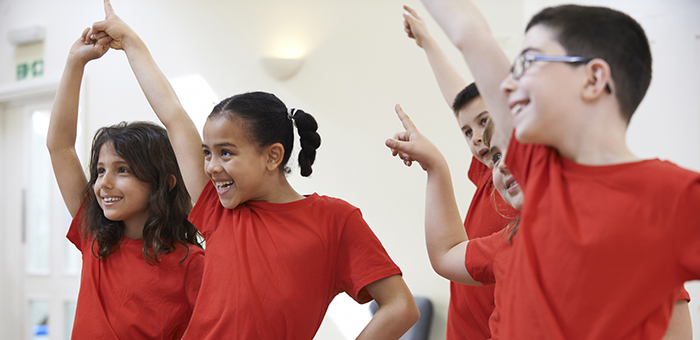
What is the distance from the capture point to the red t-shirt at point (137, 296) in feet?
5.13

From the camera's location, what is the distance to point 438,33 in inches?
134

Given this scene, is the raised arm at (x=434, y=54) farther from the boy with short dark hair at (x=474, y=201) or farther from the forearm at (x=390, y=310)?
the forearm at (x=390, y=310)

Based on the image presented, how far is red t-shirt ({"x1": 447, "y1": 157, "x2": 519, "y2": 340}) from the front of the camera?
1448mm

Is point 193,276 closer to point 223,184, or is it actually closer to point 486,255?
point 223,184

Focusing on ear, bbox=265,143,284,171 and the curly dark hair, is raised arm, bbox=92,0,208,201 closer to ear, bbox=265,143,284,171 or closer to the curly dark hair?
ear, bbox=265,143,284,171

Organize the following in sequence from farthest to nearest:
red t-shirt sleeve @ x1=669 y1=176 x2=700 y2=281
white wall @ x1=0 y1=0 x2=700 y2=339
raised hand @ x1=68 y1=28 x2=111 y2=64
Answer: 1. white wall @ x1=0 y1=0 x2=700 y2=339
2. raised hand @ x1=68 y1=28 x2=111 y2=64
3. red t-shirt sleeve @ x1=669 y1=176 x2=700 y2=281

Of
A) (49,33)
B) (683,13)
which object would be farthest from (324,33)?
(49,33)

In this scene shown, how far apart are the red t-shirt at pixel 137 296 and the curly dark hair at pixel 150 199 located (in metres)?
0.04

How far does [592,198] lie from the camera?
0.77 m

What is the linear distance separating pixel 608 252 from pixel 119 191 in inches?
56.1

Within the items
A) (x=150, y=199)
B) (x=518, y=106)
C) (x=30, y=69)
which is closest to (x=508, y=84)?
(x=518, y=106)

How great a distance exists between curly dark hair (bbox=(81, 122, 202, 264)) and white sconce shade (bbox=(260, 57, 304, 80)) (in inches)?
79.4

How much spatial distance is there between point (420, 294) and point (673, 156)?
1592 millimetres

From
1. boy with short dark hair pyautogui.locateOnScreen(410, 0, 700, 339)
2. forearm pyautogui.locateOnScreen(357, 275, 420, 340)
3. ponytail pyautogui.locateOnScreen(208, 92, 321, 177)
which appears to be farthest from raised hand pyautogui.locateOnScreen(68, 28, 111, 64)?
boy with short dark hair pyautogui.locateOnScreen(410, 0, 700, 339)
